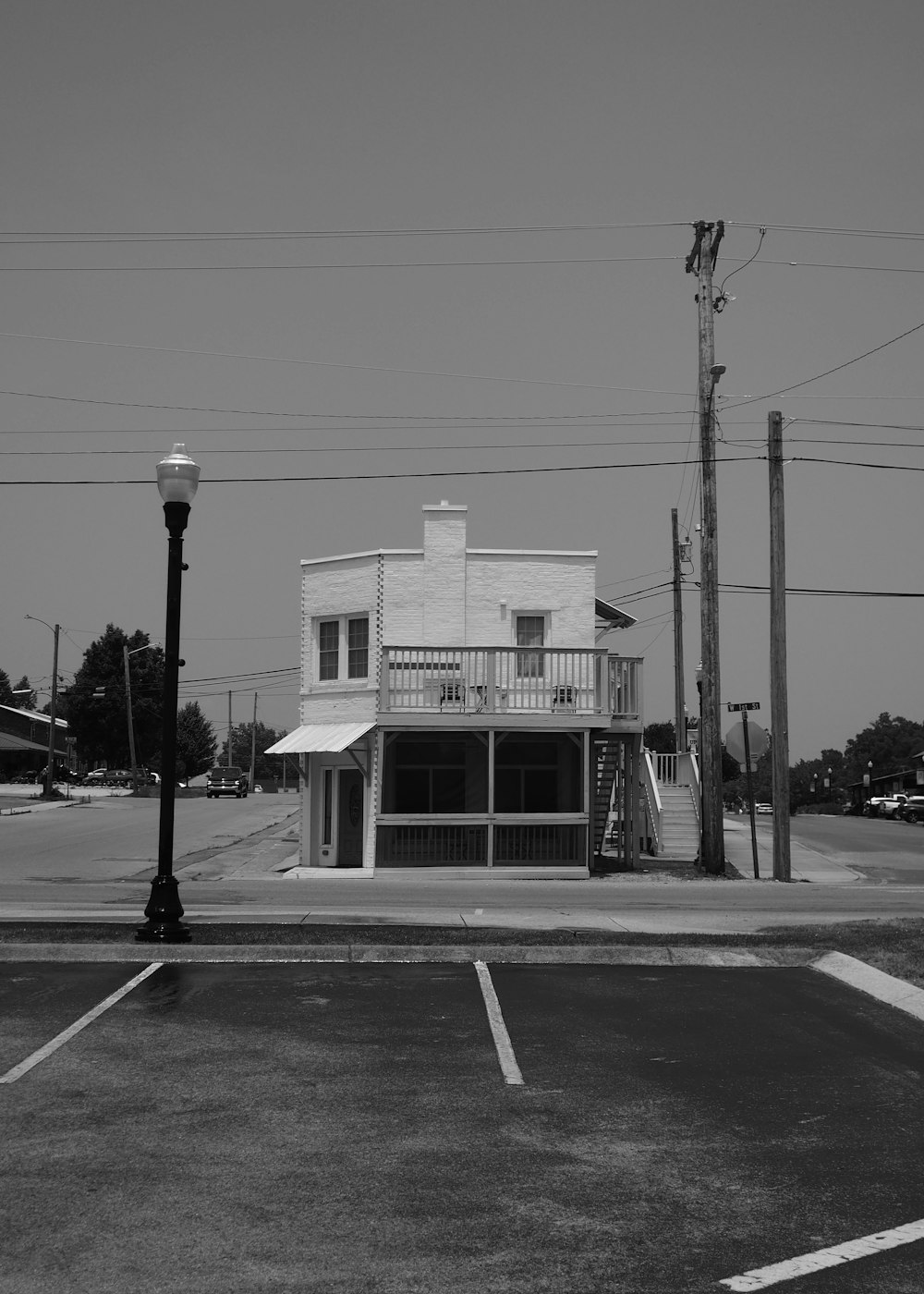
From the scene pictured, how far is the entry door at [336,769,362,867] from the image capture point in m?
29.4

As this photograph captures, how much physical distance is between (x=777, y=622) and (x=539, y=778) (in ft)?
20.2

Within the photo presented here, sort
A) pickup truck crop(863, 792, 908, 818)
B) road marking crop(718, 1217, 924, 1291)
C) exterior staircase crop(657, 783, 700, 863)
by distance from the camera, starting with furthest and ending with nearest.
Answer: pickup truck crop(863, 792, 908, 818)
exterior staircase crop(657, 783, 700, 863)
road marking crop(718, 1217, 924, 1291)

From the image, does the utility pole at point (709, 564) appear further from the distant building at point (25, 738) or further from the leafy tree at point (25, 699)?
the leafy tree at point (25, 699)

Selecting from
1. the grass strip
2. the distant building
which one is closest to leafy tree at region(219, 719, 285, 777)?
the distant building

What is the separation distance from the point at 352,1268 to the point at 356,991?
514 cm

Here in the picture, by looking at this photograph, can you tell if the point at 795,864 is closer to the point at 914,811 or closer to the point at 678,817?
the point at 678,817

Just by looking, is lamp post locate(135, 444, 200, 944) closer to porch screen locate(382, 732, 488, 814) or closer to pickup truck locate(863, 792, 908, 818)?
porch screen locate(382, 732, 488, 814)

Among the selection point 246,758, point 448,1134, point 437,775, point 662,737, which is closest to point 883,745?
point 662,737

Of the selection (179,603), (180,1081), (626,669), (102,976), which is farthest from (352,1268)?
(626,669)

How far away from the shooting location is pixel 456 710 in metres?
27.5

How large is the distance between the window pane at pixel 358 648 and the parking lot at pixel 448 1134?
1876 cm

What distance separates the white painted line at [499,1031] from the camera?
25.0 ft

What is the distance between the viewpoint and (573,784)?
29250mm

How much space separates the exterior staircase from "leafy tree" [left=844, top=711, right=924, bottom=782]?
13628cm
